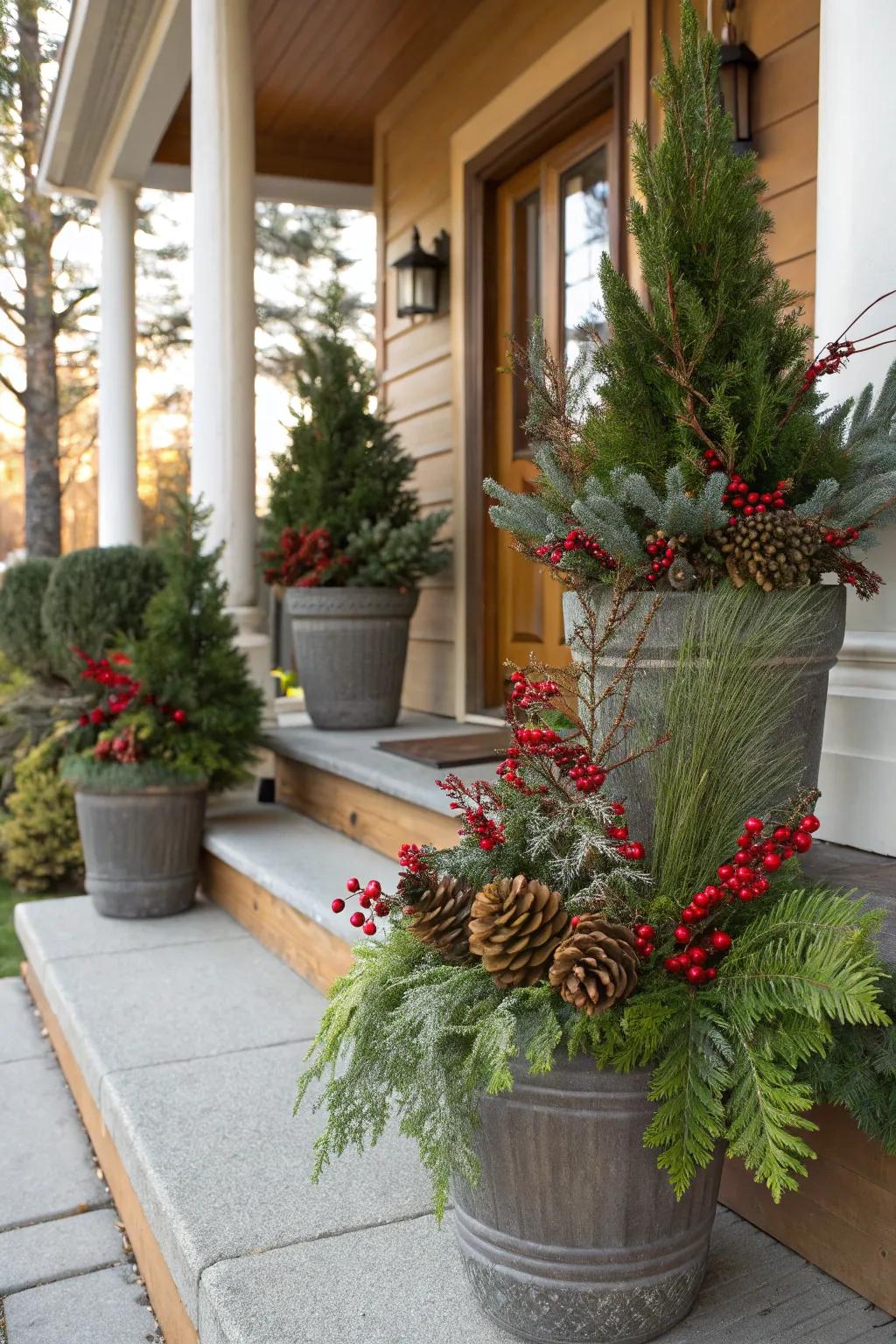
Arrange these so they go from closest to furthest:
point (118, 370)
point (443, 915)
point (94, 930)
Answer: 1. point (443, 915)
2. point (94, 930)
3. point (118, 370)

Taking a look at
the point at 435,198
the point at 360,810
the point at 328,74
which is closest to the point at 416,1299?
the point at 360,810

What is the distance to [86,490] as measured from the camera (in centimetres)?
1673

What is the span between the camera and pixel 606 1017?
129cm

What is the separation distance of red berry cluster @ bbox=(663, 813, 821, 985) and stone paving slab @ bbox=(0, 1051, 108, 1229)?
4.67 feet

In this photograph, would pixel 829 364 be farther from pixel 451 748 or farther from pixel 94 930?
pixel 94 930

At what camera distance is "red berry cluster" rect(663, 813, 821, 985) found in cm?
132

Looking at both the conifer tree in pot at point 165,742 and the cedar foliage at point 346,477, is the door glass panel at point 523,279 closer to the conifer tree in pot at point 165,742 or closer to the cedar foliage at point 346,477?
the cedar foliage at point 346,477

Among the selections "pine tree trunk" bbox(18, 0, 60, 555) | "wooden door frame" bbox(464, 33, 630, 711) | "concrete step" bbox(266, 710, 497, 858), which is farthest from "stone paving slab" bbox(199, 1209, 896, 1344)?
"pine tree trunk" bbox(18, 0, 60, 555)

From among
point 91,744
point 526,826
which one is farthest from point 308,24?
point 526,826

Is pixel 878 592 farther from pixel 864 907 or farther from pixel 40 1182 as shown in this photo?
pixel 40 1182

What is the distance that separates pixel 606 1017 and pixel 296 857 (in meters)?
2.01

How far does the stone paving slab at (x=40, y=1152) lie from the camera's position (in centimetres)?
217

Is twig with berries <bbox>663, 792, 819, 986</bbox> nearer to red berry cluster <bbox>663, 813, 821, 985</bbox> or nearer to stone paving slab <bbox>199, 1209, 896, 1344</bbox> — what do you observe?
red berry cluster <bbox>663, 813, 821, 985</bbox>

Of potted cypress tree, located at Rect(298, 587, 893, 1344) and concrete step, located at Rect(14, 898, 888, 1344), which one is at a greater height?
potted cypress tree, located at Rect(298, 587, 893, 1344)
